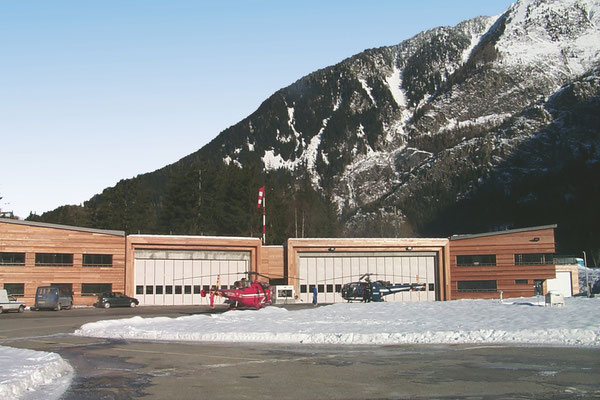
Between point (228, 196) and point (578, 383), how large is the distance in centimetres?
7940

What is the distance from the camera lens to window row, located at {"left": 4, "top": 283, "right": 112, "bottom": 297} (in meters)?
54.6

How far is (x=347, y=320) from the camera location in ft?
109

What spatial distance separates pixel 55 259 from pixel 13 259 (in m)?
3.40

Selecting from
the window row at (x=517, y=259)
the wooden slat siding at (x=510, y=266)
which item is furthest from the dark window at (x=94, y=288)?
the window row at (x=517, y=259)

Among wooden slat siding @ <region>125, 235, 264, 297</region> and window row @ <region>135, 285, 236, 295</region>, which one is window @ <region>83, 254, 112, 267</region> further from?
window row @ <region>135, 285, 236, 295</region>

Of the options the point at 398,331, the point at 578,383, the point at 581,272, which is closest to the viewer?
the point at 578,383

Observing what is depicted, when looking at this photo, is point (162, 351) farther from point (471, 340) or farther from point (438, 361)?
point (471, 340)

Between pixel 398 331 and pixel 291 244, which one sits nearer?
pixel 398 331

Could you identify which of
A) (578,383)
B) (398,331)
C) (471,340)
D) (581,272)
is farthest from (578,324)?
(581,272)

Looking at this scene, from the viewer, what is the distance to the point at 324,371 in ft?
56.3

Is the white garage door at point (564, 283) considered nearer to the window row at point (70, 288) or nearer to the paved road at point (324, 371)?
the window row at point (70, 288)

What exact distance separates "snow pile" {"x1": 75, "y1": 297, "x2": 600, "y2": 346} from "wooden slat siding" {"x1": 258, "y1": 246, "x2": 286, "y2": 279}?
82.9 feet

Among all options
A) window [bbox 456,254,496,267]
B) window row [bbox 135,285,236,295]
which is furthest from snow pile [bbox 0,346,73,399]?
window [bbox 456,254,496,267]

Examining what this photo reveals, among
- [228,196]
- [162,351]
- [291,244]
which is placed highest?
[228,196]
